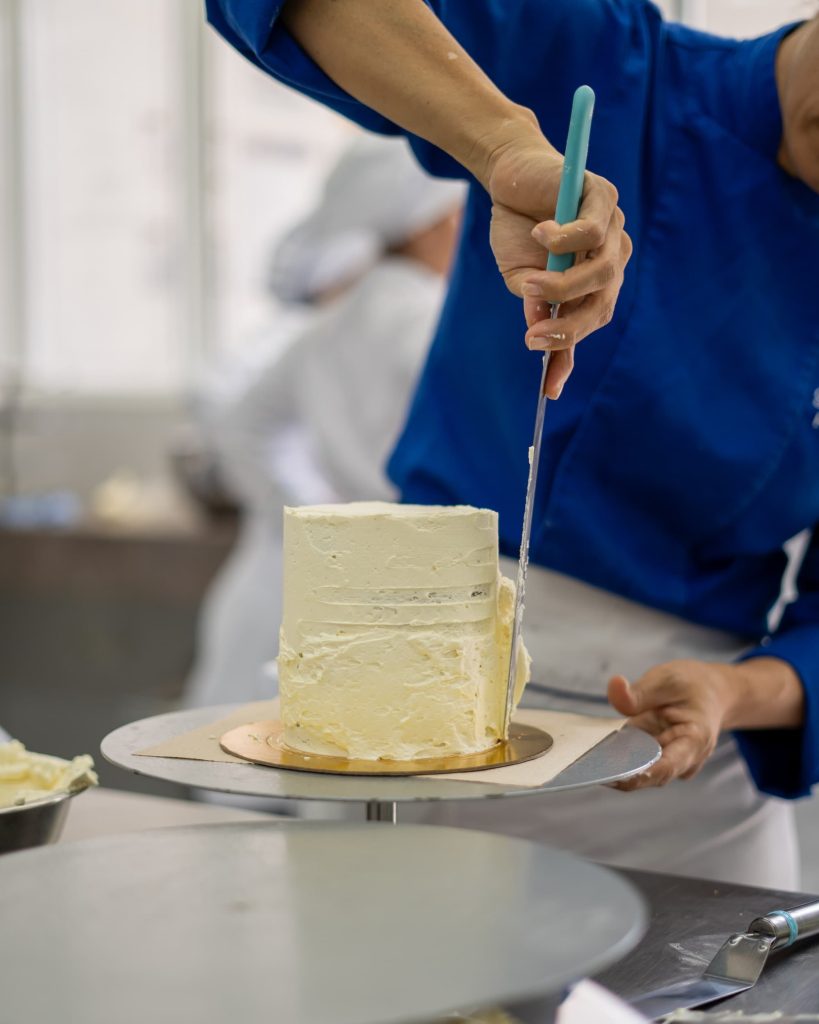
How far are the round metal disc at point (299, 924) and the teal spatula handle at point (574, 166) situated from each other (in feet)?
1.13

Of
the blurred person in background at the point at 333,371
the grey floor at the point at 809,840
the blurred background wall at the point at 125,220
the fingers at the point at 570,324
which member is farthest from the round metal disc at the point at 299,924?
the blurred background wall at the point at 125,220

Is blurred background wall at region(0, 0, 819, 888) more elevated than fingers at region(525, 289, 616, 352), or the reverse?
blurred background wall at region(0, 0, 819, 888)

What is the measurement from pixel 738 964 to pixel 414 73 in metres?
0.60

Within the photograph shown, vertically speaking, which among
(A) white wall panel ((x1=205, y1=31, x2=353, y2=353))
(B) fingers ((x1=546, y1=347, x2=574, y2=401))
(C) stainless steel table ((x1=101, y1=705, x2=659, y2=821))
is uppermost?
(A) white wall panel ((x1=205, y1=31, x2=353, y2=353))

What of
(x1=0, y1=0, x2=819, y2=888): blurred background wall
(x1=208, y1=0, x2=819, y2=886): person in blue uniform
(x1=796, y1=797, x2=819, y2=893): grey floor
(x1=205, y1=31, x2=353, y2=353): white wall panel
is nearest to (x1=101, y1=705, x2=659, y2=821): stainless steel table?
(x1=208, y1=0, x2=819, y2=886): person in blue uniform

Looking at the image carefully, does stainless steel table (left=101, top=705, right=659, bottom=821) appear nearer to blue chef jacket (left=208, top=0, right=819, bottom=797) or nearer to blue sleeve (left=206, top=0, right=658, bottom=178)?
blue chef jacket (left=208, top=0, right=819, bottom=797)

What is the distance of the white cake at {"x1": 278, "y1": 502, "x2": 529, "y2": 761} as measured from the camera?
0.78 m

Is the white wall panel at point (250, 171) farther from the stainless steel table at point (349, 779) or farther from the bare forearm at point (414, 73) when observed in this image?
the stainless steel table at point (349, 779)

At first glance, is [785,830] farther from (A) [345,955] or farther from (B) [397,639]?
(A) [345,955]

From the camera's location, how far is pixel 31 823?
0.84 m

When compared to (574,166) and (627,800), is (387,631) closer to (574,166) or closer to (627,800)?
(574,166)

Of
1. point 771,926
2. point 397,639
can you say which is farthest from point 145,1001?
point 771,926

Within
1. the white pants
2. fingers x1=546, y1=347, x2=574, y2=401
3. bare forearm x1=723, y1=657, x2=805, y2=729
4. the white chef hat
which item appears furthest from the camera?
the white chef hat

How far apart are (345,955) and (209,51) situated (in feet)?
15.1
